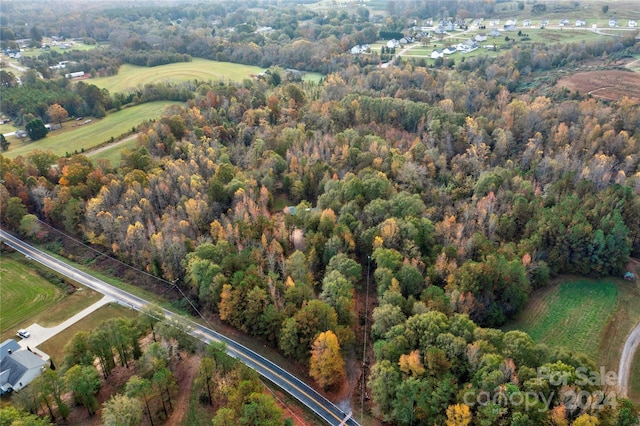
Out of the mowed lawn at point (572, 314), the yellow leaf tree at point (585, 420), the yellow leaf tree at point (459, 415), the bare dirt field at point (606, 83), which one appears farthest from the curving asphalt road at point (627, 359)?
the bare dirt field at point (606, 83)

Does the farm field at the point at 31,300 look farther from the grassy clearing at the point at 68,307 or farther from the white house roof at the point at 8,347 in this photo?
the white house roof at the point at 8,347

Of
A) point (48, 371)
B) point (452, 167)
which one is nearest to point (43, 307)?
point (48, 371)

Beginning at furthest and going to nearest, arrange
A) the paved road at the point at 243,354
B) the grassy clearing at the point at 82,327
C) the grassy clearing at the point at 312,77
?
the grassy clearing at the point at 312,77 → the grassy clearing at the point at 82,327 → the paved road at the point at 243,354

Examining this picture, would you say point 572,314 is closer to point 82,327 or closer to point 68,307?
point 82,327

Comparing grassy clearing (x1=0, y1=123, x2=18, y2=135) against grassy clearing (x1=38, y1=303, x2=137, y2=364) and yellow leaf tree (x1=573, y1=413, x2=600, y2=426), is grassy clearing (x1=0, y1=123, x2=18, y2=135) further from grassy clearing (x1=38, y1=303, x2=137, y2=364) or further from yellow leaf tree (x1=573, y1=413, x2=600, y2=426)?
yellow leaf tree (x1=573, y1=413, x2=600, y2=426)

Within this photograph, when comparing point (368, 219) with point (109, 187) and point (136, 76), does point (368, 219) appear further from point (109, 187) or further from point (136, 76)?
point (136, 76)

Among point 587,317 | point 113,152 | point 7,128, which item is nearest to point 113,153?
point 113,152
